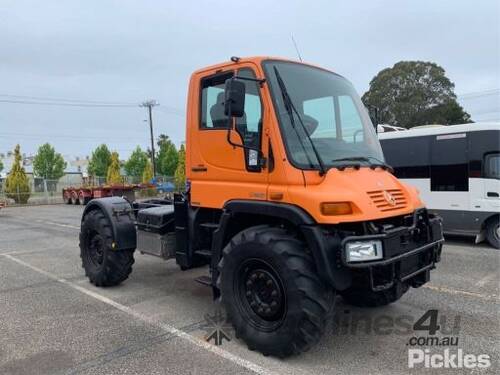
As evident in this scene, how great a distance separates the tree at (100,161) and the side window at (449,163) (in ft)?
172

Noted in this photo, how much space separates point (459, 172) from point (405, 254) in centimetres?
749

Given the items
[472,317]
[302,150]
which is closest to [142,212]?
[302,150]

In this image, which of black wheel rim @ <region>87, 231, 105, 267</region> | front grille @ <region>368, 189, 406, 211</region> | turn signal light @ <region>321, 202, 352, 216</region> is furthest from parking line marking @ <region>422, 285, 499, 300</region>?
black wheel rim @ <region>87, 231, 105, 267</region>

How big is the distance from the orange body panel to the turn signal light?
0.10 feet

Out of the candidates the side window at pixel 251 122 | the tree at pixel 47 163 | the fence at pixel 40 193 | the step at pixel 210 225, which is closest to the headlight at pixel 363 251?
the side window at pixel 251 122

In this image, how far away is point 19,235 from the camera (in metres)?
12.6

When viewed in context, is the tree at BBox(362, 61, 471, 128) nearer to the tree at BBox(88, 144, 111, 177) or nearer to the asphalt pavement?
the tree at BBox(88, 144, 111, 177)

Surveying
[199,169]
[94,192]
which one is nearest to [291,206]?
[199,169]

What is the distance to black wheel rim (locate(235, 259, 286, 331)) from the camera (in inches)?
153

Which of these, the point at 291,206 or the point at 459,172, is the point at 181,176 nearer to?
the point at 459,172

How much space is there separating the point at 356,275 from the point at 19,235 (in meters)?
11.7

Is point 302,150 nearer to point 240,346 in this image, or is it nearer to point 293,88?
point 293,88

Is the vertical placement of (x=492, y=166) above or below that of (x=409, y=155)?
below

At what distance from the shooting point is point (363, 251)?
11.7 ft
